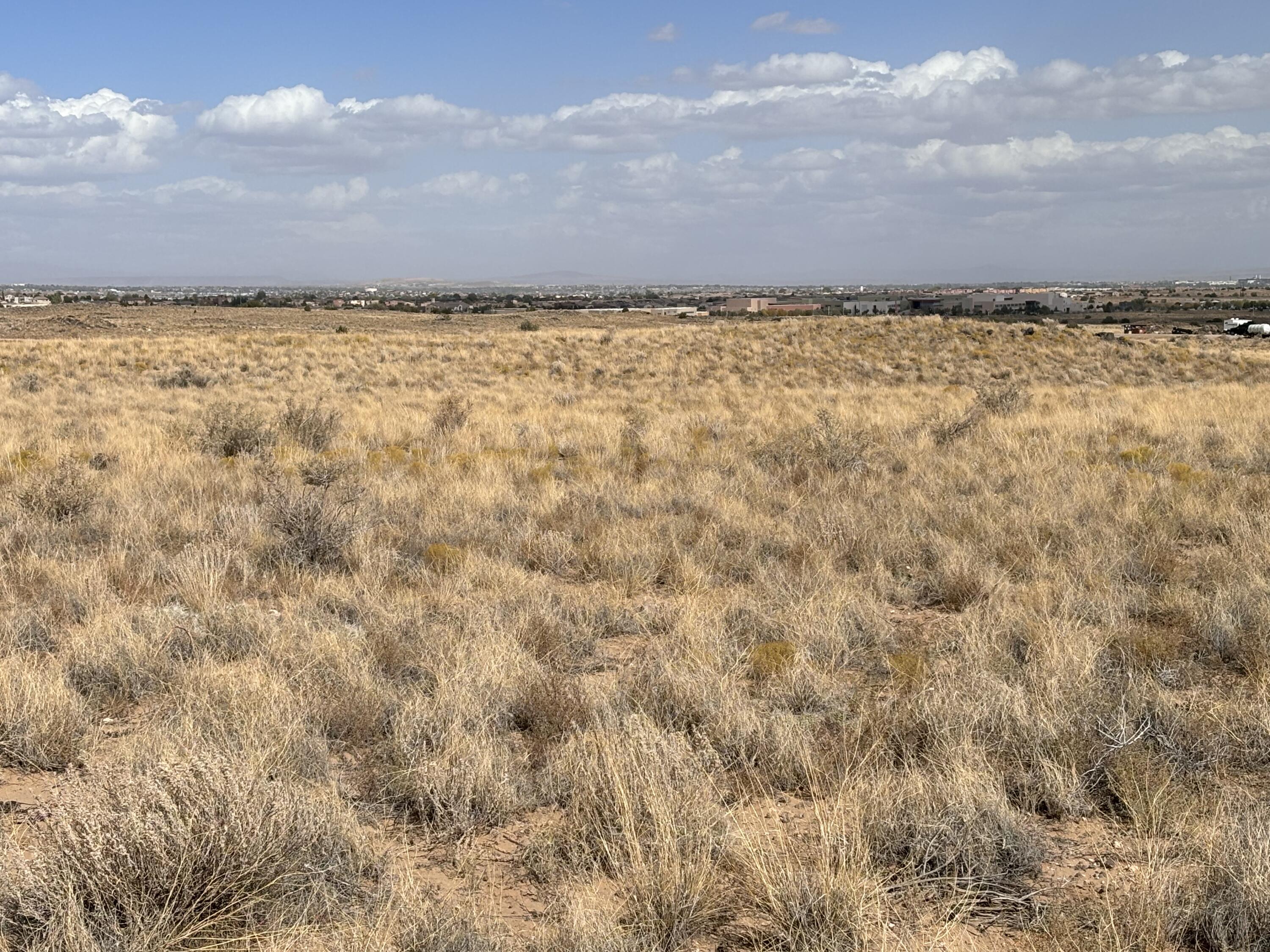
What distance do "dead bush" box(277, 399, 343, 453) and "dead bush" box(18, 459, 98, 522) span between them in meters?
3.89

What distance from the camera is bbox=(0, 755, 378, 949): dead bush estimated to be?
271cm

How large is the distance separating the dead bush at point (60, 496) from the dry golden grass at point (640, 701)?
0.13 feet

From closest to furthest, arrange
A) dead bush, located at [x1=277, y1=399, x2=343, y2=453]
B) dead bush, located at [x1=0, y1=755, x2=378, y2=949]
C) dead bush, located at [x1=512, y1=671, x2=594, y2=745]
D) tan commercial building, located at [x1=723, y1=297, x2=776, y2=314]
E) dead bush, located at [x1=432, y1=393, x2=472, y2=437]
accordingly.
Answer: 1. dead bush, located at [x1=0, y1=755, x2=378, y2=949]
2. dead bush, located at [x1=512, y1=671, x2=594, y2=745]
3. dead bush, located at [x1=277, y1=399, x2=343, y2=453]
4. dead bush, located at [x1=432, y1=393, x2=472, y2=437]
5. tan commercial building, located at [x1=723, y1=297, x2=776, y2=314]

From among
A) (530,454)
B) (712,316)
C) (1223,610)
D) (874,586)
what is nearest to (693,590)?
(874,586)

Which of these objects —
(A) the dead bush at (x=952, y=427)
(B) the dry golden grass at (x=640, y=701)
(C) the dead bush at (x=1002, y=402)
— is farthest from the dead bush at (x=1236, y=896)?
(C) the dead bush at (x=1002, y=402)

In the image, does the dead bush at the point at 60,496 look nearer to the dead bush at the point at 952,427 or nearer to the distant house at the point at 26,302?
the dead bush at the point at 952,427

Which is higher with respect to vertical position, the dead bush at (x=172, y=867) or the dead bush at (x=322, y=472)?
the dead bush at (x=322, y=472)

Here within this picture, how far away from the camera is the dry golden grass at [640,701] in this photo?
2893mm

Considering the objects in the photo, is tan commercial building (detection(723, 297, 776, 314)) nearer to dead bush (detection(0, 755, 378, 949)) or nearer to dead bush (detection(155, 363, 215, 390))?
dead bush (detection(155, 363, 215, 390))

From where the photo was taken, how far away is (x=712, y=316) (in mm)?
57906

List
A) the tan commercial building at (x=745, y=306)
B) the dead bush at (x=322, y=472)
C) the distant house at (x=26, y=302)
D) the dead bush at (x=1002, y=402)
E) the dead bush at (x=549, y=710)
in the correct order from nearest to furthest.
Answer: the dead bush at (x=549, y=710)
the dead bush at (x=322, y=472)
the dead bush at (x=1002, y=402)
the tan commercial building at (x=745, y=306)
the distant house at (x=26, y=302)

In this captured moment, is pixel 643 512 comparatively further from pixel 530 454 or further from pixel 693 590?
pixel 530 454

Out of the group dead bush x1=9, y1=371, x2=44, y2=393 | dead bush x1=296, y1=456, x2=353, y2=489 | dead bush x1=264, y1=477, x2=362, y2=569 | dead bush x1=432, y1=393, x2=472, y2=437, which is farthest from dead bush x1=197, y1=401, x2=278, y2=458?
dead bush x1=9, y1=371, x2=44, y2=393

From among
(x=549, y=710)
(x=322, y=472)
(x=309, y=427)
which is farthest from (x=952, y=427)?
(x=549, y=710)
